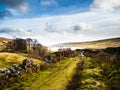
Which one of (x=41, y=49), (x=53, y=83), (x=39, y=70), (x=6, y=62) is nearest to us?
(x=53, y=83)

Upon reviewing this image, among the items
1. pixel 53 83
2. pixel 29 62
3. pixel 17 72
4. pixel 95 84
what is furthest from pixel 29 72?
pixel 95 84

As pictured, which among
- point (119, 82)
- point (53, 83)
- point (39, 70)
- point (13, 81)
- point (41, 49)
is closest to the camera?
point (119, 82)

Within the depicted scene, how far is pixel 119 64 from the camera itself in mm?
71938

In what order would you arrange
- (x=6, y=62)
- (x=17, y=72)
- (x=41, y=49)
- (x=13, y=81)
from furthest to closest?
(x=41, y=49) < (x=6, y=62) < (x=17, y=72) < (x=13, y=81)

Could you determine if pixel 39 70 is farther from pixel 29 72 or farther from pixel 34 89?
pixel 34 89

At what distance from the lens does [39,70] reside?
67.7 m

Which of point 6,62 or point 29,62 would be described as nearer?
point 29,62

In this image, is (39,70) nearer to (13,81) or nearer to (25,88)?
(13,81)

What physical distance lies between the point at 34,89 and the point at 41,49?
157001mm

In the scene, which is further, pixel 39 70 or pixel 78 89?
pixel 39 70

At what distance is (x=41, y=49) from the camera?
198 m

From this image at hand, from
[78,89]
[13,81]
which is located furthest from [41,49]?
[78,89]

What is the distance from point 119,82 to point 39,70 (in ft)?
94.7

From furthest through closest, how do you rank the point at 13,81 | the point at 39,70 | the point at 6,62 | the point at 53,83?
the point at 6,62 → the point at 39,70 → the point at 13,81 → the point at 53,83
